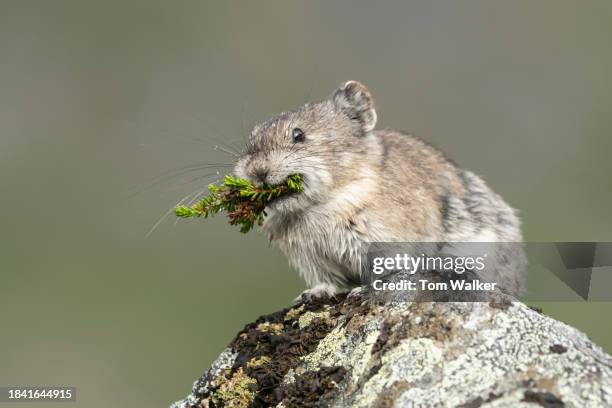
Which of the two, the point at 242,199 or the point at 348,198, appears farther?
the point at 348,198

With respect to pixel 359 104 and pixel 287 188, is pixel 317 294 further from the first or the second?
pixel 359 104

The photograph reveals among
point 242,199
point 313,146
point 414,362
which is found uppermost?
point 313,146

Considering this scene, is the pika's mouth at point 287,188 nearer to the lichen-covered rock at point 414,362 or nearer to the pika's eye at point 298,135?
the pika's eye at point 298,135

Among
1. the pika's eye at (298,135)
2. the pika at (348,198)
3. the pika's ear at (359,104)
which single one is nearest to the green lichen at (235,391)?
the pika at (348,198)

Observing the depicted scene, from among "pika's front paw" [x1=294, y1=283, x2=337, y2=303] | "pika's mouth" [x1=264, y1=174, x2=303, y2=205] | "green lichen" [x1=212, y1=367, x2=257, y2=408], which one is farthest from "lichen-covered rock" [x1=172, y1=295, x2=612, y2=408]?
"pika's mouth" [x1=264, y1=174, x2=303, y2=205]

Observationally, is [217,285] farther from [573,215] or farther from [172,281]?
[573,215]

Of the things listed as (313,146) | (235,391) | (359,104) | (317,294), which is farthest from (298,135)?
(235,391)

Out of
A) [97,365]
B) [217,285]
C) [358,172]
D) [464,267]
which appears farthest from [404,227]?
[217,285]
